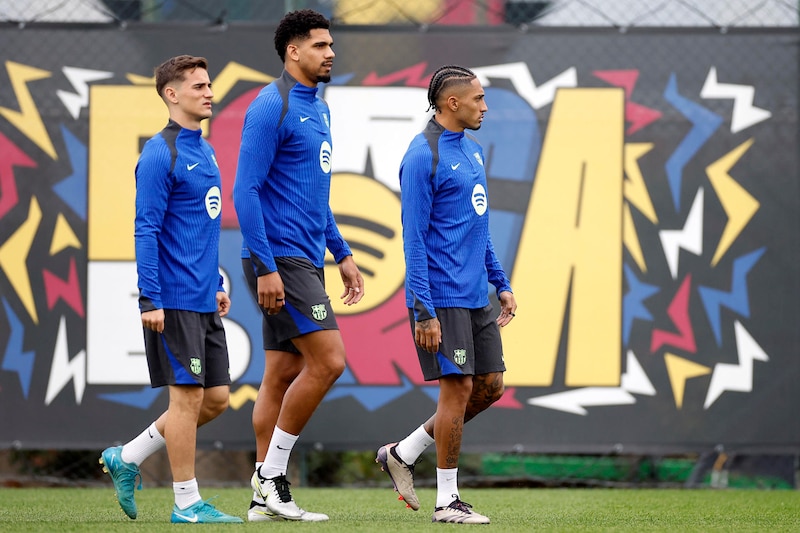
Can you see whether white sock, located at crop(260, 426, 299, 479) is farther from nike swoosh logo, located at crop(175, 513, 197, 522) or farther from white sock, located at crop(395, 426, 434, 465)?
white sock, located at crop(395, 426, 434, 465)

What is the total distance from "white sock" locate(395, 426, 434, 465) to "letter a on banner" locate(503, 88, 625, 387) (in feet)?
Result: 6.84

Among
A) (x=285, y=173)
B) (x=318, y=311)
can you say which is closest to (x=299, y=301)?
(x=318, y=311)

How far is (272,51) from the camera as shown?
7000 mm

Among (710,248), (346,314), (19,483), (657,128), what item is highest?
(657,128)

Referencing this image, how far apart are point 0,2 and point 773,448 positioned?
226 inches

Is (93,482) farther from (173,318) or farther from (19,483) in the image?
(173,318)

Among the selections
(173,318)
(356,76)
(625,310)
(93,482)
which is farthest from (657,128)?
(93,482)

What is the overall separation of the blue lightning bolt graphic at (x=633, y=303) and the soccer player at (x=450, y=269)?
239 centimetres

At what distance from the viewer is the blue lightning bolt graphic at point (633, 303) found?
22.7 ft

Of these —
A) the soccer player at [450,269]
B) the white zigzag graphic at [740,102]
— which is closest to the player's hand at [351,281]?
the soccer player at [450,269]

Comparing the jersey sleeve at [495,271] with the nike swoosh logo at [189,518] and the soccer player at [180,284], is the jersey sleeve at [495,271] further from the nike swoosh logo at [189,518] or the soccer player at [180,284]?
the nike swoosh logo at [189,518]

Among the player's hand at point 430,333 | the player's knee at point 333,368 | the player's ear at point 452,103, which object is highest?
the player's ear at point 452,103

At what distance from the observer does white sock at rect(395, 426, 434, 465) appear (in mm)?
4867

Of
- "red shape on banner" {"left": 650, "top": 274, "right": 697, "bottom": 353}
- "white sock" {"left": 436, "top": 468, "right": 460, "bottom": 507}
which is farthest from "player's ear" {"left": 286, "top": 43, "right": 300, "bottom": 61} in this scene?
"red shape on banner" {"left": 650, "top": 274, "right": 697, "bottom": 353}
